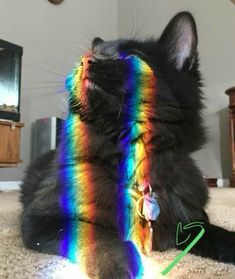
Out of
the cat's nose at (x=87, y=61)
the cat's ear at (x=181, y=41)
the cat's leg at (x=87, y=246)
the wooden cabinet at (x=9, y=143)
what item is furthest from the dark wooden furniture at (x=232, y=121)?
the cat's leg at (x=87, y=246)

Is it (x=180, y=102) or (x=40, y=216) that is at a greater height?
(x=180, y=102)

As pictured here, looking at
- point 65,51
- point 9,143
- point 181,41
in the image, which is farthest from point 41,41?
point 181,41

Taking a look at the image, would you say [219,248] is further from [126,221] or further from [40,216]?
[40,216]

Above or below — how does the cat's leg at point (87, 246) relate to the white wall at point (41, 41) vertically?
below

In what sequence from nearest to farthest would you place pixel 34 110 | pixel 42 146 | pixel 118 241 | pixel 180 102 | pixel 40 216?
1. pixel 118 241
2. pixel 40 216
3. pixel 180 102
4. pixel 42 146
5. pixel 34 110

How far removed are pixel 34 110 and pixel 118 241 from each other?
3.05 m

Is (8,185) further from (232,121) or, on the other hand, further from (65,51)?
(232,121)

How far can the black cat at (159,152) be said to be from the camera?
79cm

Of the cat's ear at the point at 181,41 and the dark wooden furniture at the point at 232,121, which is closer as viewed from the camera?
the cat's ear at the point at 181,41

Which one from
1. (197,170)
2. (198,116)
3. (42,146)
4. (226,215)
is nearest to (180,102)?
(198,116)

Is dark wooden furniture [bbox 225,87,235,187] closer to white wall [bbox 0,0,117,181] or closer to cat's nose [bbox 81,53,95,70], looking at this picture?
white wall [bbox 0,0,117,181]

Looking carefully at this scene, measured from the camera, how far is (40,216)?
0.80 metres

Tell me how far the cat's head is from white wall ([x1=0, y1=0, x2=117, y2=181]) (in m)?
2.26

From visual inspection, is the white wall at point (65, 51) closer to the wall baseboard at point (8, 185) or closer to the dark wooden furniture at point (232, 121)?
the wall baseboard at point (8, 185)
